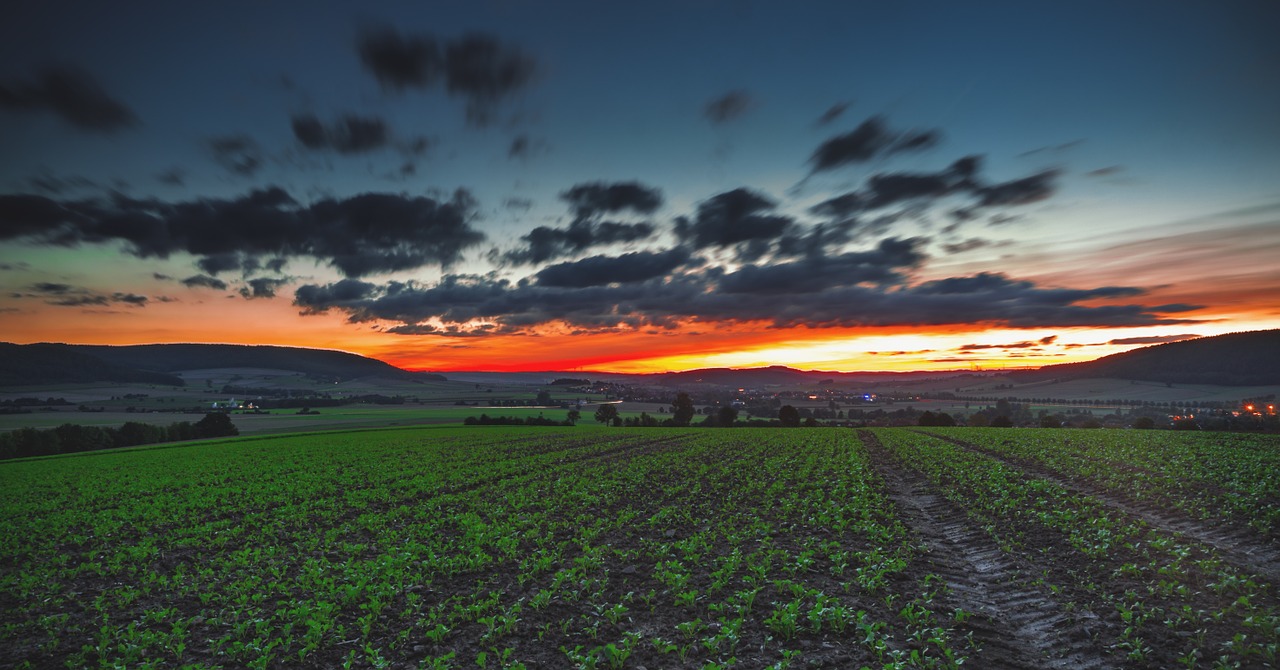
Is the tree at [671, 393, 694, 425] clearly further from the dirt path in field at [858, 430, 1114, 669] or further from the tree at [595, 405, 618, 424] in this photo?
the dirt path in field at [858, 430, 1114, 669]

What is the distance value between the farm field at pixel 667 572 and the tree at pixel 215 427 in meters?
74.6

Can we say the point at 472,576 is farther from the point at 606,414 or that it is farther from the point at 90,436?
the point at 606,414

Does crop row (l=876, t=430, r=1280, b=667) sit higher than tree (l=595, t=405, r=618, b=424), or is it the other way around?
crop row (l=876, t=430, r=1280, b=667)

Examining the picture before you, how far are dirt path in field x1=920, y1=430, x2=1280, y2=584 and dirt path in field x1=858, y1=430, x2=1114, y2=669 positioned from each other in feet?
17.7

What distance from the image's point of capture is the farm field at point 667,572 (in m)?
9.95

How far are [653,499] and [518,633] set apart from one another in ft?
46.7

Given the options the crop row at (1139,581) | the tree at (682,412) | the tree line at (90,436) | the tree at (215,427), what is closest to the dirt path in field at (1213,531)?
the crop row at (1139,581)

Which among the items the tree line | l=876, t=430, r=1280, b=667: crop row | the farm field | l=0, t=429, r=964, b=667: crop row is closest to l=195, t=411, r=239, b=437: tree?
the tree line

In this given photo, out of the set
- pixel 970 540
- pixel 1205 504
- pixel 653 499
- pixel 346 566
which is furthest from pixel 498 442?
pixel 1205 504

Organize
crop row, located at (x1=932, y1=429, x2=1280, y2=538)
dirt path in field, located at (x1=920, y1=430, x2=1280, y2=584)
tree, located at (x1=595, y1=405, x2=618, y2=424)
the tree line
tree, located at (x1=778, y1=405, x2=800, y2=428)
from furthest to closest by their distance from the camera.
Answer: tree, located at (x1=595, y1=405, x2=618, y2=424) < tree, located at (x1=778, y1=405, x2=800, y2=428) < the tree line < crop row, located at (x1=932, y1=429, x2=1280, y2=538) < dirt path in field, located at (x1=920, y1=430, x2=1280, y2=584)

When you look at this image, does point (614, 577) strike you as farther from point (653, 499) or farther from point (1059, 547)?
point (1059, 547)

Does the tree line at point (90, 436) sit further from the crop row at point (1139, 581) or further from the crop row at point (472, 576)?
the crop row at point (1139, 581)

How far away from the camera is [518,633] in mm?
10914

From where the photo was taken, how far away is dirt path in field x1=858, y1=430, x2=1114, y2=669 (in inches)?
360
